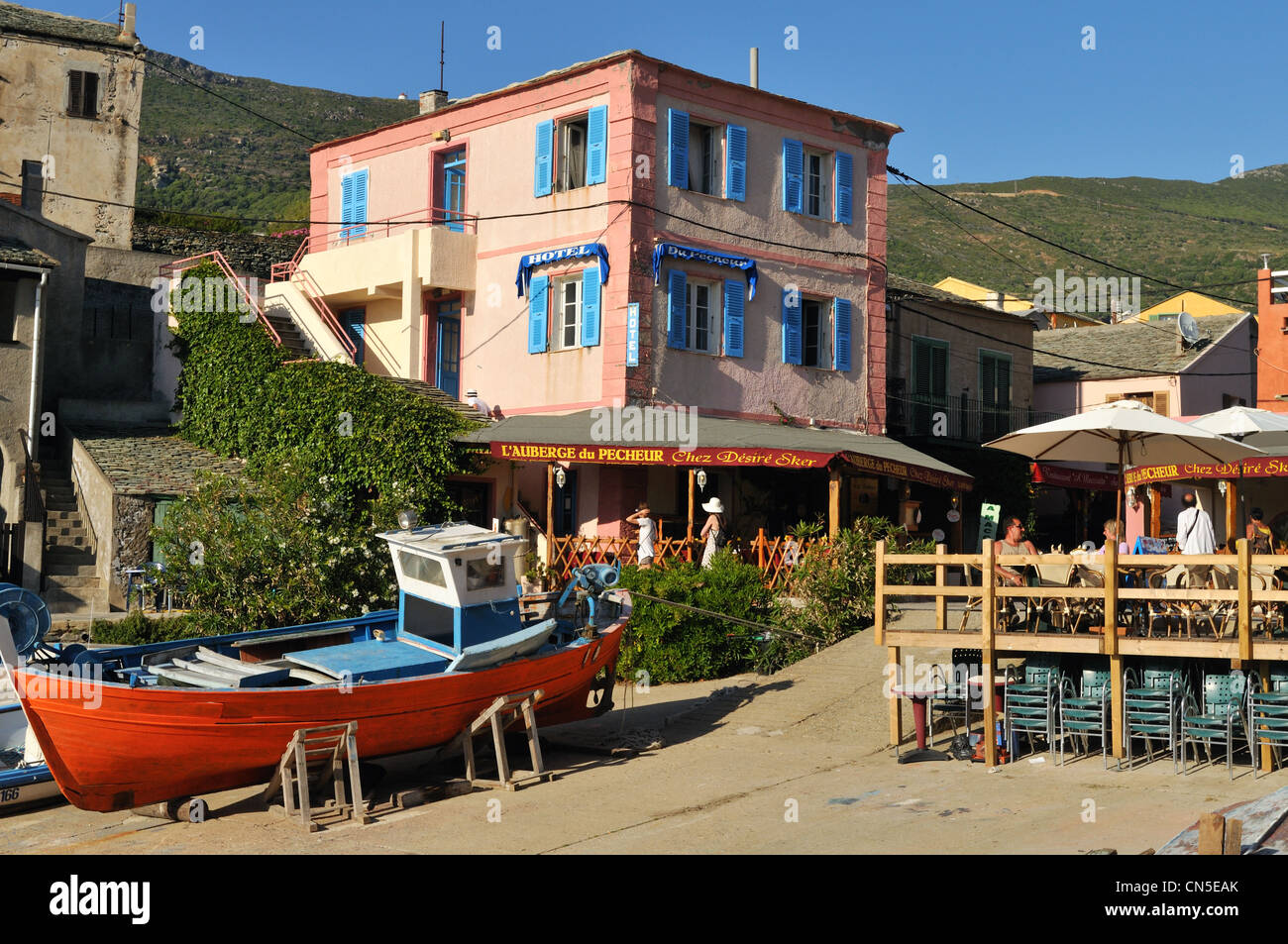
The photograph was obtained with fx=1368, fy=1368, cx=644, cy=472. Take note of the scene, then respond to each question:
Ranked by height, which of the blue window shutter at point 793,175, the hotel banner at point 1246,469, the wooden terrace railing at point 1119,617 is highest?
the blue window shutter at point 793,175

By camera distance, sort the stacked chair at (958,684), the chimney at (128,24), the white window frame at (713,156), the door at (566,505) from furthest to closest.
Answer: the chimney at (128,24), the white window frame at (713,156), the door at (566,505), the stacked chair at (958,684)

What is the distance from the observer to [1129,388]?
33844 millimetres

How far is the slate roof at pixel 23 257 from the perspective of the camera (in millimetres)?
24953

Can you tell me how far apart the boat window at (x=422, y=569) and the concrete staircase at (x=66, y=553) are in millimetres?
10316

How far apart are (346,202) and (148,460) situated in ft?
24.6

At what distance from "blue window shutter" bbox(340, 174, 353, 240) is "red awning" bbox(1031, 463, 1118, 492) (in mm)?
15390

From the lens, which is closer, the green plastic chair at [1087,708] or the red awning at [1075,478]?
the green plastic chair at [1087,708]

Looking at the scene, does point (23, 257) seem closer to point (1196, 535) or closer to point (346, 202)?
point (346, 202)

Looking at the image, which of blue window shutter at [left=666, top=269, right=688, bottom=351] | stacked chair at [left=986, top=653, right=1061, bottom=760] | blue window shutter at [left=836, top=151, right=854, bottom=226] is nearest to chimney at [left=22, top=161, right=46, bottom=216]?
blue window shutter at [left=666, top=269, right=688, bottom=351]

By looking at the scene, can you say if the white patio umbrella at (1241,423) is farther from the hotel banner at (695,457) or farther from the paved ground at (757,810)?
the hotel banner at (695,457)

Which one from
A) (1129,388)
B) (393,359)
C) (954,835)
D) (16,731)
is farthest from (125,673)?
(1129,388)

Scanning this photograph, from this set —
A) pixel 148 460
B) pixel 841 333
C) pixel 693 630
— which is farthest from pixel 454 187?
pixel 693 630

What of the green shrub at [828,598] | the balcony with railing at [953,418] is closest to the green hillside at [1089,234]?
the balcony with railing at [953,418]

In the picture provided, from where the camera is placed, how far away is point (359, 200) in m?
29.5
